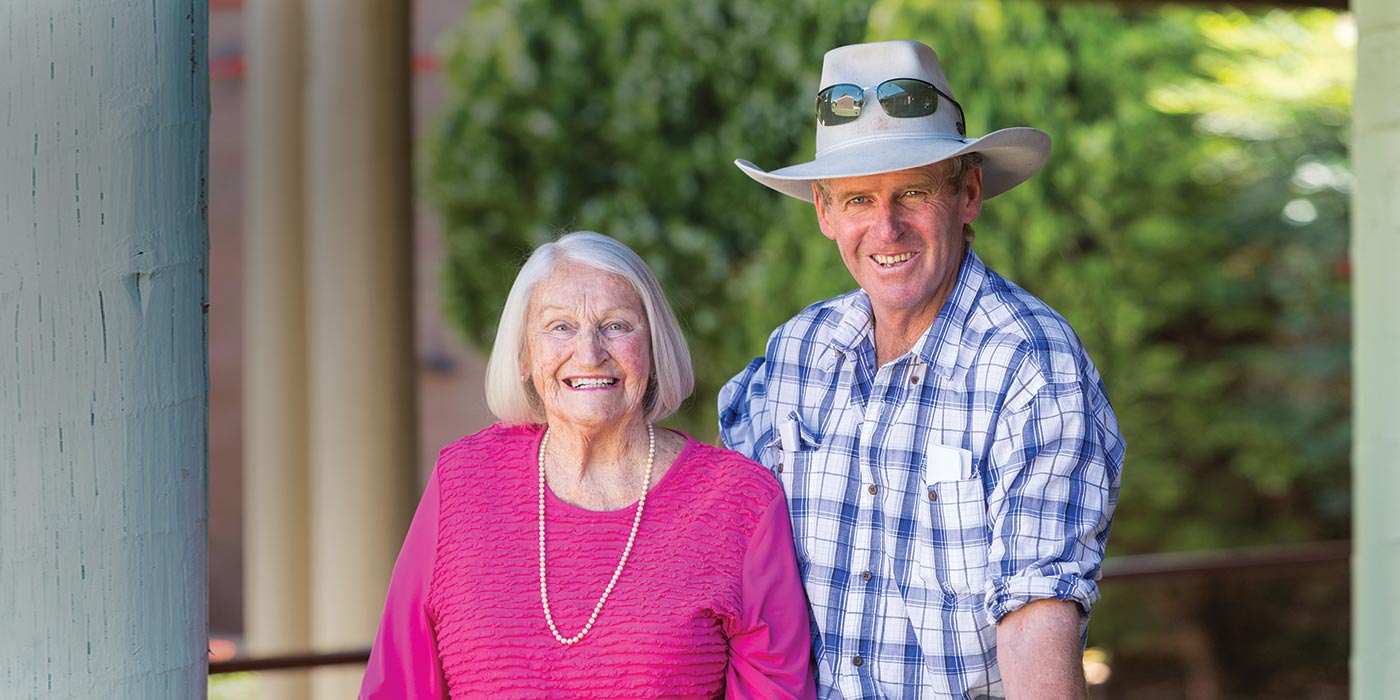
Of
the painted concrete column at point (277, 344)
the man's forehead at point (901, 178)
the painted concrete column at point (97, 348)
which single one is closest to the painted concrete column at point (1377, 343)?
the man's forehead at point (901, 178)

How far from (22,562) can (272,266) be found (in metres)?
3.17

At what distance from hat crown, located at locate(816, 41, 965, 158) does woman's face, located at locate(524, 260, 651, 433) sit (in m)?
0.43

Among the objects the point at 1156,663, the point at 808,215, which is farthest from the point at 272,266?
the point at 1156,663

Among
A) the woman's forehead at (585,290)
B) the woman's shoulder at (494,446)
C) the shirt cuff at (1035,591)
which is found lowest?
the shirt cuff at (1035,591)

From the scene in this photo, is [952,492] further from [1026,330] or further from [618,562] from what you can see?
[618,562]

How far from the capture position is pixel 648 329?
6.67 ft

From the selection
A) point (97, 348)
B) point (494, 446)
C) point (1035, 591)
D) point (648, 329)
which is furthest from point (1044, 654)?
point (97, 348)

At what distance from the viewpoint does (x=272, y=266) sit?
4.55m

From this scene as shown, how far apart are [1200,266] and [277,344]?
4.01 metres

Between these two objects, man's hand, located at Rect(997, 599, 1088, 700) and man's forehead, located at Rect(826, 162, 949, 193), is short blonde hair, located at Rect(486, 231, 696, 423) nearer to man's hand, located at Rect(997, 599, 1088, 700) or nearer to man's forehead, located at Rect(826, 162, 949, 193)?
man's forehead, located at Rect(826, 162, 949, 193)

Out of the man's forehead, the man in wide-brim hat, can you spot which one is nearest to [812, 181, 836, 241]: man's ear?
the man in wide-brim hat

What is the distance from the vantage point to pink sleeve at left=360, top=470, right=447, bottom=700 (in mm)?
1979

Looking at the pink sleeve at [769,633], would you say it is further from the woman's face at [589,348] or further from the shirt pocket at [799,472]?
the woman's face at [589,348]

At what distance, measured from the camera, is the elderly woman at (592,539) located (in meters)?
1.91
